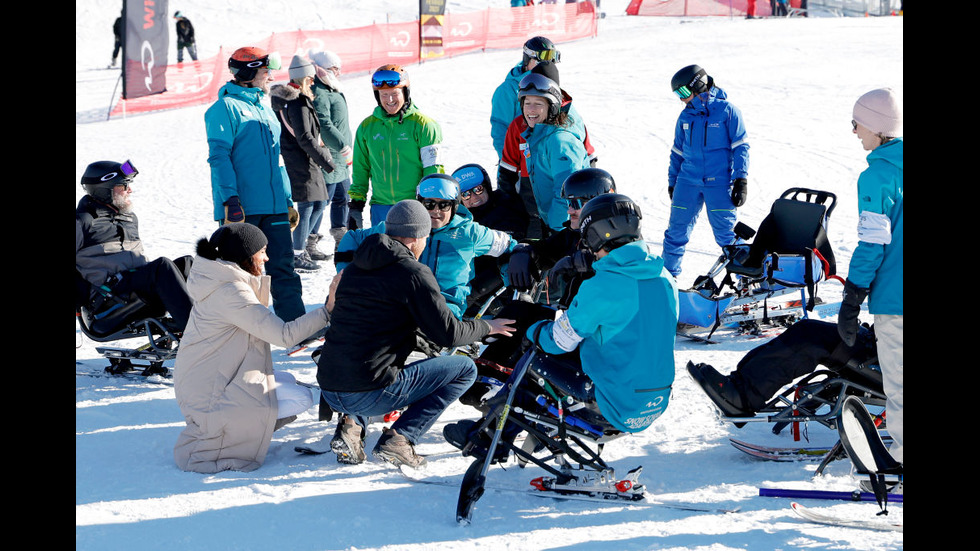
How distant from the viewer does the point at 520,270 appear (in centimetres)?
529

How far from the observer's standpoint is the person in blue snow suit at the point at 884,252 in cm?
407

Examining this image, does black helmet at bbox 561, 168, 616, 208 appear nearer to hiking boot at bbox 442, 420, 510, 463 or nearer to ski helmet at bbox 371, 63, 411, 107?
hiking boot at bbox 442, 420, 510, 463

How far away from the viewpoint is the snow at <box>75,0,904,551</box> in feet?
12.7

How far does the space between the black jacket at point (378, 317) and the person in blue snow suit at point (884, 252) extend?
178 cm

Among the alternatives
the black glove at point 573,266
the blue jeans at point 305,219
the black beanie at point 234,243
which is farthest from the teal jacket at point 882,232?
the blue jeans at point 305,219

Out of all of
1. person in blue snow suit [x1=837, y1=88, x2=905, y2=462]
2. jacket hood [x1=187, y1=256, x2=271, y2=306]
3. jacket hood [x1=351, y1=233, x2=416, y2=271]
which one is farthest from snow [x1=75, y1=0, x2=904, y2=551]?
jacket hood [x1=351, y1=233, x2=416, y2=271]

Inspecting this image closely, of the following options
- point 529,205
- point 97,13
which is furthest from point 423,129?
point 97,13

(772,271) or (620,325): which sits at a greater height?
(620,325)

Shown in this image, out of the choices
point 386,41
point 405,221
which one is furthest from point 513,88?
point 386,41

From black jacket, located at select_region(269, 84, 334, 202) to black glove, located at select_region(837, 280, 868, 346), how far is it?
490cm

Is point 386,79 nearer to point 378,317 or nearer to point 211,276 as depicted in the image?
point 211,276

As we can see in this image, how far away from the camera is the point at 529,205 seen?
22.6 feet

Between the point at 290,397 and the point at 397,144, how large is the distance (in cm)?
241

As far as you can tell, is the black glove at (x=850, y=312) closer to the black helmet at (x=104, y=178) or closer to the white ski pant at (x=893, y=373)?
the white ski pant at (x=893, y=373)
